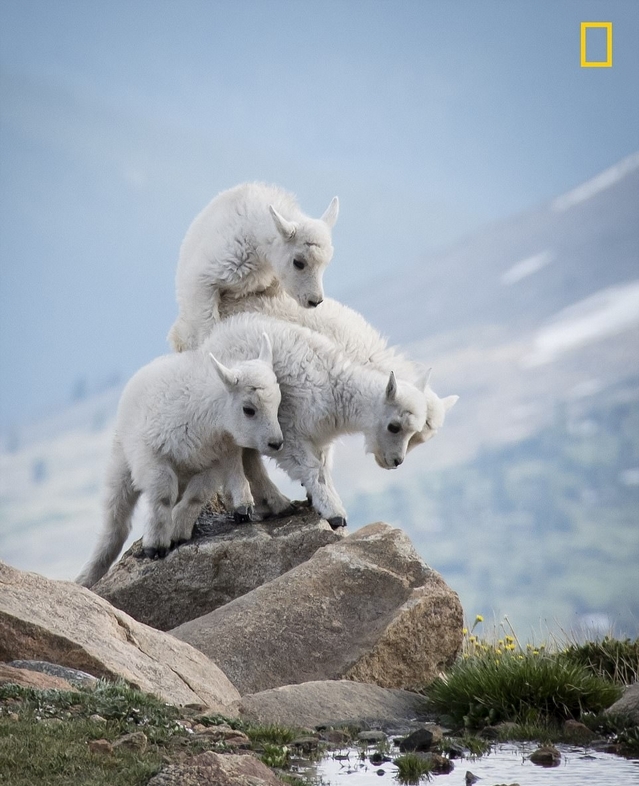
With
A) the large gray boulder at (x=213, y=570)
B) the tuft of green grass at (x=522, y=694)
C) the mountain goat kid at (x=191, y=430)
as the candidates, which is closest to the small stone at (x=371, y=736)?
the tuft of green grass at (x=522, y=694)

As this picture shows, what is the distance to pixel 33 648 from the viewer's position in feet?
28.5

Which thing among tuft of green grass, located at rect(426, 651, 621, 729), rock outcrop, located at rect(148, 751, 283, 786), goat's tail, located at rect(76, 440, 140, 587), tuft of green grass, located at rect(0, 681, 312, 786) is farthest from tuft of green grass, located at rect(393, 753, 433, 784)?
goat's tail, located at rect(76, 440, 140, 587)

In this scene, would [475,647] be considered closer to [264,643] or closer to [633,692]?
[264,643]

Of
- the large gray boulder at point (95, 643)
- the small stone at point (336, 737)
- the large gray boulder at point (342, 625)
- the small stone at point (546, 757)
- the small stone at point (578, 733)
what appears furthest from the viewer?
the large gray boulder at point (342, 625)

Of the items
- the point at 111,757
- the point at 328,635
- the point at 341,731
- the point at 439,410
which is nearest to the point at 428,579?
the point at 328,635

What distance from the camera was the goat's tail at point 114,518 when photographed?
531 inches

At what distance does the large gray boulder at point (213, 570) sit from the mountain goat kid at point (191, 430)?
0.28 metres

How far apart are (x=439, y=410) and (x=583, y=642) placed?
2.88 m

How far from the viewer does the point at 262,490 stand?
1307 centimetres

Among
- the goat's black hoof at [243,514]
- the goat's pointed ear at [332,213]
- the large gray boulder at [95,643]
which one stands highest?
the goat's pointed ear at [332,213]

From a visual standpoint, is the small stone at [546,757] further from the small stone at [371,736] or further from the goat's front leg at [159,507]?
the goat's front leg at [159,507]

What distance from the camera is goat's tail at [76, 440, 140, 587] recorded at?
13484 mm

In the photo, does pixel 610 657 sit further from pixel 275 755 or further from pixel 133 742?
pixel 133 742

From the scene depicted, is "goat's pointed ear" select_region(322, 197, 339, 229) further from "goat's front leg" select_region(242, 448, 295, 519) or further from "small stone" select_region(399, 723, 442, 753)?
"small stone" select_region(399, 723, 442, 753)
